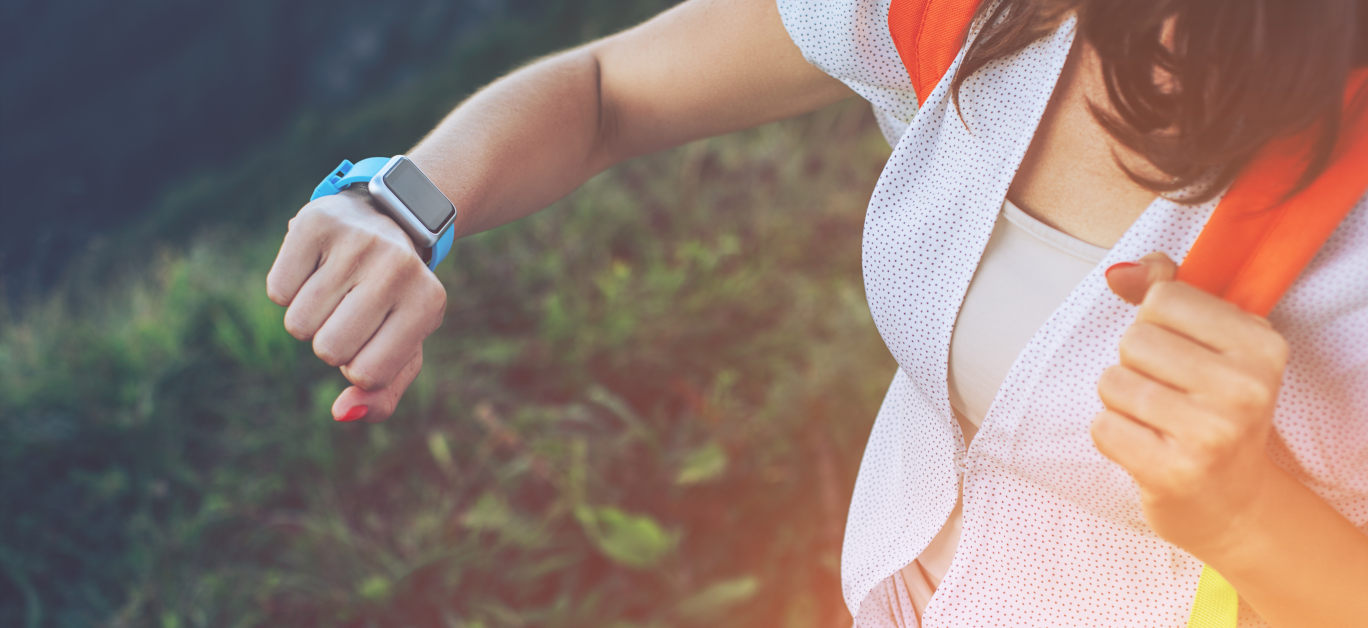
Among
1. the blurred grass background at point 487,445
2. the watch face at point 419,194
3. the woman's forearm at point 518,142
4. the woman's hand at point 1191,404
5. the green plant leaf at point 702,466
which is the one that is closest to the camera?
the woman's hand at point 1191,404

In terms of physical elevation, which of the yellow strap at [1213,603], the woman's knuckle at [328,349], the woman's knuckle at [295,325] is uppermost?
the woman's knuckle at [295,325]

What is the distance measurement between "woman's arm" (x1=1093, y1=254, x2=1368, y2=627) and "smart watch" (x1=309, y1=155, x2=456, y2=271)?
2.46ft

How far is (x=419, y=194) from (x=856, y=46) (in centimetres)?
58

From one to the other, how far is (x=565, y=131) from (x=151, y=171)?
19.5 feet

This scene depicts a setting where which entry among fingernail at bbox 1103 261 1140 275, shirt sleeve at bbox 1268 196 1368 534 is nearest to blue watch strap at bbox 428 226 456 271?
fingernail at bbox 1103 261 1140 275

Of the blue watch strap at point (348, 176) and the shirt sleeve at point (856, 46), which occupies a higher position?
the blue watch strap at point (348, 176)

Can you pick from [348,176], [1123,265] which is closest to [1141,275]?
[1123,265]

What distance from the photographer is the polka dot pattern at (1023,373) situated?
799 millimetres

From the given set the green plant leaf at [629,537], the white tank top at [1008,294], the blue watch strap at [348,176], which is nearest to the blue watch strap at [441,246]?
the blue watch strap at [348,176]

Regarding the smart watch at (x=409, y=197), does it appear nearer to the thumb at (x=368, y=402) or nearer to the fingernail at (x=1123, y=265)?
the thumb at (x=368, y=402)

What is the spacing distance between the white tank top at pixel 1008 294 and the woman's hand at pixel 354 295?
62 cm

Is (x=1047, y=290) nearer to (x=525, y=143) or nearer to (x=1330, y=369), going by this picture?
(x=1330, y=369)

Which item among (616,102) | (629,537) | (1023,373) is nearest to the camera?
(1023,373)

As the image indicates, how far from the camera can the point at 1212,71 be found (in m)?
0.82
